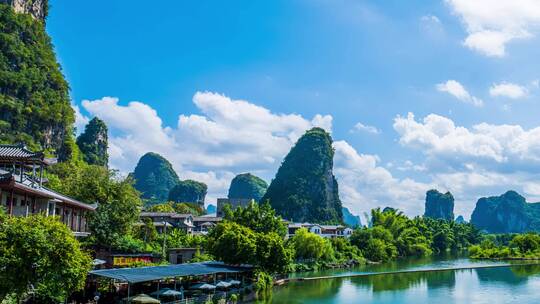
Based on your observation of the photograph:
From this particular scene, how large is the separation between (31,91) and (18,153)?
50.3 metres

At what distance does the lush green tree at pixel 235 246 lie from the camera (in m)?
40.9

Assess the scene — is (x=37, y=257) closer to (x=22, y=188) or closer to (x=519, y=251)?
(x=22, y=188)

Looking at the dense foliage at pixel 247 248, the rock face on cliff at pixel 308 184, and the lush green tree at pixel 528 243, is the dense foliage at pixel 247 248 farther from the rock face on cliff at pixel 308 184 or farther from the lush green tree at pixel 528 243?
the rock face on cliff at pixel 308 184

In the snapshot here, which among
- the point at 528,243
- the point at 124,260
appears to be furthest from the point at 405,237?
the point at 124,260

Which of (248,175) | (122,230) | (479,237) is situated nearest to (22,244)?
(122,230)

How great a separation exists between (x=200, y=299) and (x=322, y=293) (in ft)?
52.4

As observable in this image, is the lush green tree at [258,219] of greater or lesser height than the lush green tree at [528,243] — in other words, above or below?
above

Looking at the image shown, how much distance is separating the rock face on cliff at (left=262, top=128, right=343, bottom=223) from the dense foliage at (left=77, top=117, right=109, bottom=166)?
2034 inches

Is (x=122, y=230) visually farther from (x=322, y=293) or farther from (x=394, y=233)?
(x=394, y=233)

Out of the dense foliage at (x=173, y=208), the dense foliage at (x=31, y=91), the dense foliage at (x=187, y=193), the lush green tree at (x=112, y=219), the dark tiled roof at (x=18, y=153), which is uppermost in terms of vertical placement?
the dense foliage at (x=31, y=91)

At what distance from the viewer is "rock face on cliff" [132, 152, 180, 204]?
179m

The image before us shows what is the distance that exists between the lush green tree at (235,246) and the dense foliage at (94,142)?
62.6 m

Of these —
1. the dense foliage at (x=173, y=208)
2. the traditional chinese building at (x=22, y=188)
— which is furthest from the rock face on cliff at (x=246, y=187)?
the traditional chinese building at (x=22, y=188)

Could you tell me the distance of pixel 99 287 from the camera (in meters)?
29.3
